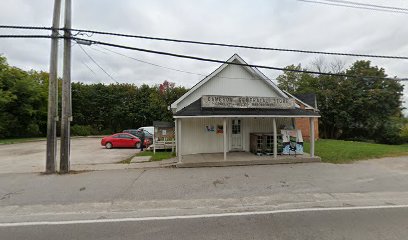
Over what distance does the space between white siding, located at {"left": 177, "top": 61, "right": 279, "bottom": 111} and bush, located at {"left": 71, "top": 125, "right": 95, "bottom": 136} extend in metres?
28.1

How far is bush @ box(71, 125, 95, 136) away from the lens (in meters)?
37.2

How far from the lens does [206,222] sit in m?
5.30

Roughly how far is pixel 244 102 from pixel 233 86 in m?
2.45

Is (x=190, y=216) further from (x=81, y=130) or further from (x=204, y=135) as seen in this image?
(x=81, y=130)

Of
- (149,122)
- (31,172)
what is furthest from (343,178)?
(149,122)

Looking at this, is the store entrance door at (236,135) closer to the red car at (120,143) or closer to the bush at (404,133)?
the red car at (120,143)

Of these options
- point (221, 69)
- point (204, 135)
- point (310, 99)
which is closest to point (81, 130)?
point (204, 135)

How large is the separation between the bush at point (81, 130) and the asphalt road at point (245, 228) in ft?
116

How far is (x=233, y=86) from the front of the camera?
1544 cm

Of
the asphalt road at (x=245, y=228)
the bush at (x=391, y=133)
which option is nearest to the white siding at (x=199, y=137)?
the asphalt road at (x=245, y=228)

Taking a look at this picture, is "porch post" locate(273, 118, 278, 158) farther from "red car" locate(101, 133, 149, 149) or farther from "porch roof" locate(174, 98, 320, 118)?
"red car" locate(101, 133, 149, 149)

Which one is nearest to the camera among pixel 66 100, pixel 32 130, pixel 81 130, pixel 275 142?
pixel 66 100

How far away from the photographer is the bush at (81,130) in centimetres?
3719

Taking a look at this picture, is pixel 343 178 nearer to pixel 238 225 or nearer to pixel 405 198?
pixel 405 198
